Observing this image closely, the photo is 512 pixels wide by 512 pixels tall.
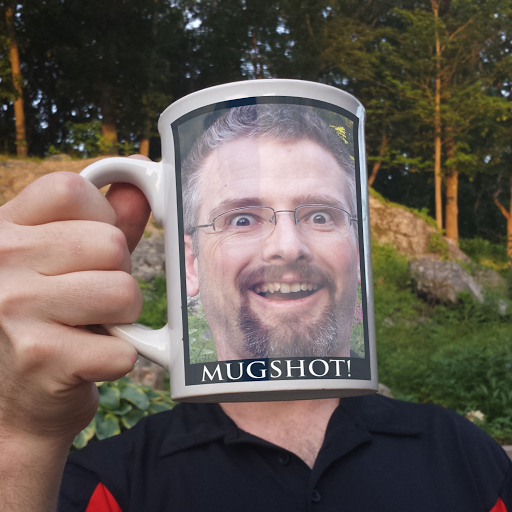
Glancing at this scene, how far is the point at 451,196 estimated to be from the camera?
13023mm

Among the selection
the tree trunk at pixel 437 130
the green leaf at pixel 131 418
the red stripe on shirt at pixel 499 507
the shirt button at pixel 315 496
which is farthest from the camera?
the tree trunk at pixel 437 130

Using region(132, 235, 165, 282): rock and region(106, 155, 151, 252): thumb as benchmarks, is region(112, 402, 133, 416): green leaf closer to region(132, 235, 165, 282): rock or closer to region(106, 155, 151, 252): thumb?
region(106, 155, 151, 252): thumb

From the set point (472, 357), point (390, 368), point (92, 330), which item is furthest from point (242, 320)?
point (390, 368)

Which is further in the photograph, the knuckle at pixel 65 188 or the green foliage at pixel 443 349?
the green foliage at pixel 443 349

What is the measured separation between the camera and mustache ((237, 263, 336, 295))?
2.41ft

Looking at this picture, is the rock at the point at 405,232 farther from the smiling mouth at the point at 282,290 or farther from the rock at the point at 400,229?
the smiling mouth at the point at 282,290

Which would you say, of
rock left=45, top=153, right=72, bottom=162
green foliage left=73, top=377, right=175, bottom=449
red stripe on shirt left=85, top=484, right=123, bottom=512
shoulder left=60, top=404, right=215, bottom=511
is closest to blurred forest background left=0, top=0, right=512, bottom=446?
rock left=45, top=153, right=72, bottom=162

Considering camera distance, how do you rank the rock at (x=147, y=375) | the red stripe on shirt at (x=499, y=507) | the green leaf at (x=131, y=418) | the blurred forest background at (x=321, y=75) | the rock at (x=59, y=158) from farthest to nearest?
1. the rock at (x=59, y=158)
2. the blurred forest background at (x=321, y=75)
3. the rock at (x=147, y=375)
4. the green leaf at (x=131, y=418)
5. the red stripe on shirt at (x=499, y=507)

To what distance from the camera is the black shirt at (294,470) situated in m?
1.12

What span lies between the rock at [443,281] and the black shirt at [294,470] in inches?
296

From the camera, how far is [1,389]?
0.84 m

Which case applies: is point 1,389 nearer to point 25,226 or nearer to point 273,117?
point 25,226

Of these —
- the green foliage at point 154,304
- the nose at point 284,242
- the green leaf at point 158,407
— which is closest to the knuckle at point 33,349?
the nose at point 284,242

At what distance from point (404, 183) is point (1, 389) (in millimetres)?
14033
